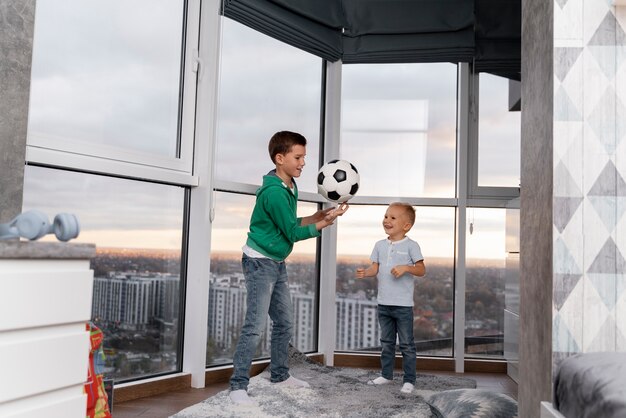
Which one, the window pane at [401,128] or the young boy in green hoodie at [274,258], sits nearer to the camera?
the young boy in green hoodie at [274,258]

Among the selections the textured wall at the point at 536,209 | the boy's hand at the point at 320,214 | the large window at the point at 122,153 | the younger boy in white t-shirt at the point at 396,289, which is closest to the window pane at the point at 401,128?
the younger boy in white t-shirt at the point at 396,289

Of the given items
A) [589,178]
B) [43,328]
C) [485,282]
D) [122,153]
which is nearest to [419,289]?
[485,282]

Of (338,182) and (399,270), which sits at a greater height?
(338,182)

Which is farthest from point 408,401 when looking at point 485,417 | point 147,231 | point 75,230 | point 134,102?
point 75,230

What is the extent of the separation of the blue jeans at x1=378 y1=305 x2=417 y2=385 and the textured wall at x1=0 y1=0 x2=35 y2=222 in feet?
6.36

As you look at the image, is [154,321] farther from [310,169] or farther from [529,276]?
[529,276]

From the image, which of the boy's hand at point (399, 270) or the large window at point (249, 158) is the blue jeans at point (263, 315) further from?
the boy's hand at point (399, 270)

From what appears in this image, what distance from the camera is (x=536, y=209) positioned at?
176 centimetres

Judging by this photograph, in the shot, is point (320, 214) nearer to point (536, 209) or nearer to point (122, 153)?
point (122, 153)

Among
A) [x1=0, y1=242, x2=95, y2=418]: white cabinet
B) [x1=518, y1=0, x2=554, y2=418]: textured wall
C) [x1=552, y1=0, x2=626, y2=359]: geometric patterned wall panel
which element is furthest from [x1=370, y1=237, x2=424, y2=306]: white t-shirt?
[x1=0, y1=242, x2=95, y2=418]: white cabinet

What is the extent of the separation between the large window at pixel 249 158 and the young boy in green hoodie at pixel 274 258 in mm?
323

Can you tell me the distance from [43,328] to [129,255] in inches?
64.7

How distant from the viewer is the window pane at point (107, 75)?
2.42m

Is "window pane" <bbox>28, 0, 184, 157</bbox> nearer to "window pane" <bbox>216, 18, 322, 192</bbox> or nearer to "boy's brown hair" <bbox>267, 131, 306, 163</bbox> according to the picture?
"window pane" <bbox>216, 18, 322, 192</bbox>
